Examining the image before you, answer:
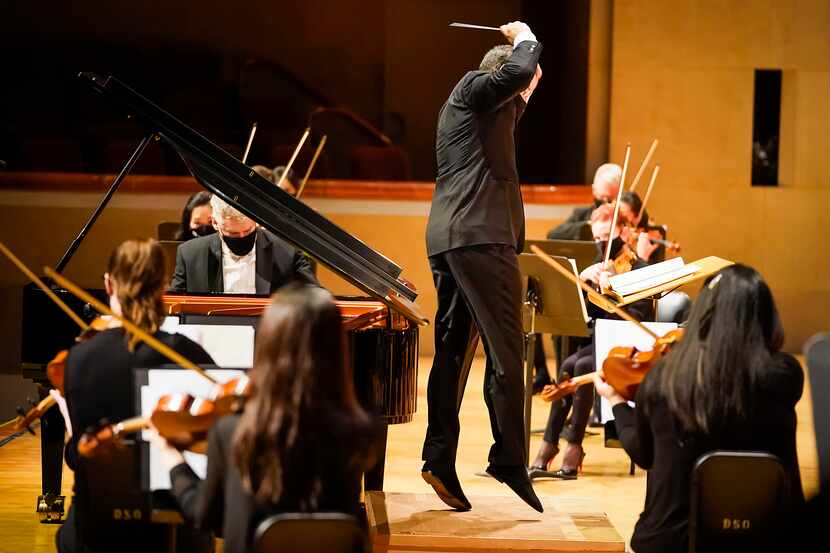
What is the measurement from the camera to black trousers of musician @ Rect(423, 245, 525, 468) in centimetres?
355

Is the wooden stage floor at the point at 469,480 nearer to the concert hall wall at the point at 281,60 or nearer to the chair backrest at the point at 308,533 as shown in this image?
the chair backrest at the point at 308,533

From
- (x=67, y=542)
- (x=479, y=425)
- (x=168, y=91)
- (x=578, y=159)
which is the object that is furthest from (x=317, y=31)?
(x=67, y=542)

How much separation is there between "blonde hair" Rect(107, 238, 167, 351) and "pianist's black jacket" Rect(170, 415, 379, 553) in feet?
1.80

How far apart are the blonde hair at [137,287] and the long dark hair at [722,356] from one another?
110 cm

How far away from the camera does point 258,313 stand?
13.3 feet

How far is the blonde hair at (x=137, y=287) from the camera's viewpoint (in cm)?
275

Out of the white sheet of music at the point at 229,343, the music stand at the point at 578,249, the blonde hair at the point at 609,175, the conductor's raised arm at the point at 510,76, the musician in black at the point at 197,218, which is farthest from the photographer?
the blonde hair at the point at 609,175

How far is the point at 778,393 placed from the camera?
8.73 ft

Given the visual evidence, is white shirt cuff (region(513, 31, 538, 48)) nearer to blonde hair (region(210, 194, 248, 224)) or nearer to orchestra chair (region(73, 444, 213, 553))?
blonde hair (region(210, 194, 248, 224))

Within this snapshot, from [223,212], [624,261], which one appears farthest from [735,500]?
[624,261]

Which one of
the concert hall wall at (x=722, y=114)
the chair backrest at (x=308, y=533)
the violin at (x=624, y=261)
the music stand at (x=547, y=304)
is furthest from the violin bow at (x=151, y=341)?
the concert hall wall at (x=722, y=114)

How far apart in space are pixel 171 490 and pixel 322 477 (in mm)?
436

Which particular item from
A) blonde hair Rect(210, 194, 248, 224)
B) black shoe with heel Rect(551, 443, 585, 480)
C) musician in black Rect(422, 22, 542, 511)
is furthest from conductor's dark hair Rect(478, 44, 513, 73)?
black shoe with heel Rect(551, 443, 585, 480)

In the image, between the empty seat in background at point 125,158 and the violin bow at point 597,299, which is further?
the empty seat in background at point 125,158
